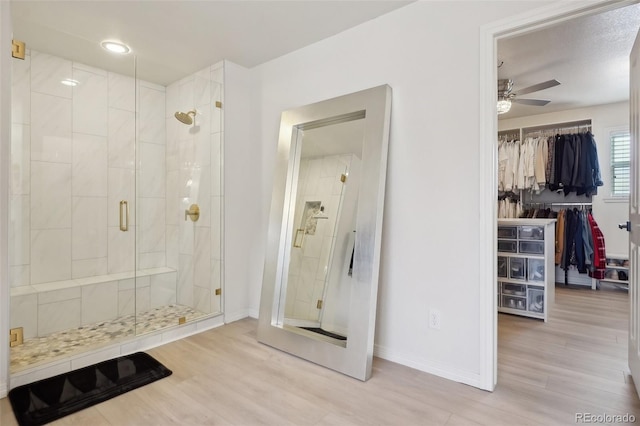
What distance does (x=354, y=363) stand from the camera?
2146mm

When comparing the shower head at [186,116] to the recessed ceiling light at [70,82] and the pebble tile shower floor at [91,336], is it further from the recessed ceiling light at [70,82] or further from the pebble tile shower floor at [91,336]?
the pebble tile shower floor at [91,336]

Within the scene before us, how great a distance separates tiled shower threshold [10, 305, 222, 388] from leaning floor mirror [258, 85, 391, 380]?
0.76 meters

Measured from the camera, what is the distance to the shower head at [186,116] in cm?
339

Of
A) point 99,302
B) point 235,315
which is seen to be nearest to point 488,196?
point 235,315

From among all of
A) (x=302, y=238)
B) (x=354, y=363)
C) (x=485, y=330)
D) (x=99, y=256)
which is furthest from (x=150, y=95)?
(x=485, y=330)

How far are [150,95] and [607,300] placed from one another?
5.78m

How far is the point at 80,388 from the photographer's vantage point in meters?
2.01

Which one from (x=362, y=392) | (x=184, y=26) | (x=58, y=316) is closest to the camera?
(x=362, y=392)

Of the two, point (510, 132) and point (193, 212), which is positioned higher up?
point (510, 132)

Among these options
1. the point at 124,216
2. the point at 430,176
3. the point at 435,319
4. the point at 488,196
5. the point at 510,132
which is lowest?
the point at 435,319

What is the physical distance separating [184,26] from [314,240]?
1.95 meters

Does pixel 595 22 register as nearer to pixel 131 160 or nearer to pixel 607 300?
→ pixel 607 300

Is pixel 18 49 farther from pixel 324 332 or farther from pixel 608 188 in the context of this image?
pixel 608 188

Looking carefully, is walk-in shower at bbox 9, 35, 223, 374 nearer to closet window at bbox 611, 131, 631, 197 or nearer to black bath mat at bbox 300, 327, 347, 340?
black bath mat at bbox 300, 327, 347, 340
